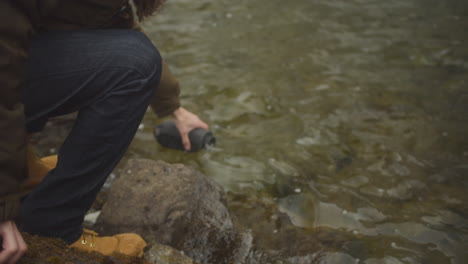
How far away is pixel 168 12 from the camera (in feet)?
22.9

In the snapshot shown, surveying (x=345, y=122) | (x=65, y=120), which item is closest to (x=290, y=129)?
(x=345, y=122)

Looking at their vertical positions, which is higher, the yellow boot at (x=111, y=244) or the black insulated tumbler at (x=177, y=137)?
the yellow boot at (x=111, y=244)

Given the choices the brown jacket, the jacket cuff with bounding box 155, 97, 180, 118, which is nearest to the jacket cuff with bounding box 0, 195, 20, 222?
the brown jacket

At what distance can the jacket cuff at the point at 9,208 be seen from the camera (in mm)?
1343

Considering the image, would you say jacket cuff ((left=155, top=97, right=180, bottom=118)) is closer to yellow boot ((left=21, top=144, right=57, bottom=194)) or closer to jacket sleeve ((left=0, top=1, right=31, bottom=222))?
yellow boot ((left=21, top=144, right=57, bottom=194))

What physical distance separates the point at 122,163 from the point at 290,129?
1.44 meters

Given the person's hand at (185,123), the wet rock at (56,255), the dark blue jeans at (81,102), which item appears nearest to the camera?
the wet rock at (56,255)

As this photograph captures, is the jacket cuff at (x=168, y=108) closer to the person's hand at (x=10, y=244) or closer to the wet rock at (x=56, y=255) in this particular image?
the wet rock at (x=56, y=255)

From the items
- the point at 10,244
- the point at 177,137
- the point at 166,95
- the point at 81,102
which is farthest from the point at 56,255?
the point at 177,137

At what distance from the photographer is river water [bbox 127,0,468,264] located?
2.52 meters

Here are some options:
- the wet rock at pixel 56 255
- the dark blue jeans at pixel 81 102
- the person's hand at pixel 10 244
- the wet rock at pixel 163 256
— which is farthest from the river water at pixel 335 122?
the person's hand at pixel 10 244

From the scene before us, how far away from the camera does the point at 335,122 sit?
376 cm

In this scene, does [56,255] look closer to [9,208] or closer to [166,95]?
[9,208]

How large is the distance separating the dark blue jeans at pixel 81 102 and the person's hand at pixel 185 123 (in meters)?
1.12
